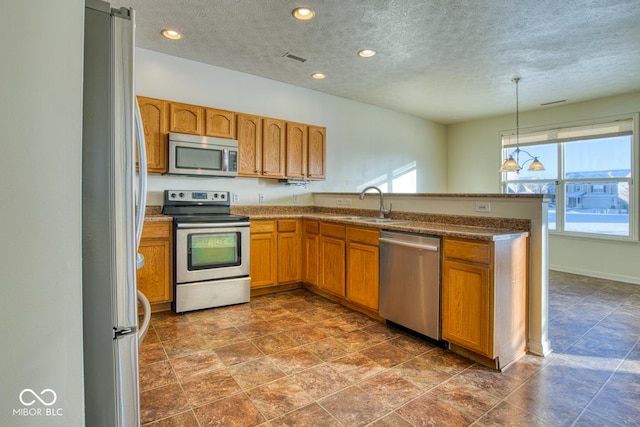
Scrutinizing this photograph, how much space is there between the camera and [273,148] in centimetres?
420

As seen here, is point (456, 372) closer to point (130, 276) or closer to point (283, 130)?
point (130, 276)

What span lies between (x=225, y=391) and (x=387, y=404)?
934mm

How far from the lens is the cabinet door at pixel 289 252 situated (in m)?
3.90

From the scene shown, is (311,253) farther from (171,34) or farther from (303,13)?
(171,34)

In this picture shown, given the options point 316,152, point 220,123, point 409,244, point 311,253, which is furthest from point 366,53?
point 311,253

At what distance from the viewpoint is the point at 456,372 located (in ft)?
7.20

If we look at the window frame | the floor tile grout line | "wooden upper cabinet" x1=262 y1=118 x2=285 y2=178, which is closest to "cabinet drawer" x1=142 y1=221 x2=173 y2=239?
"wooden upper cabinet" x1=262 y1=118 x2=285 y2=178

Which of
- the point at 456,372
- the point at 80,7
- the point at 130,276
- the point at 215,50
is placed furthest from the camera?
the point at 215,50

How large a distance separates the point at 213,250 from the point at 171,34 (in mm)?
2162

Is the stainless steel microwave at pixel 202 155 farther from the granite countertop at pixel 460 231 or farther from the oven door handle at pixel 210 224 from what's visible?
the granite countertop at pixel 460 231

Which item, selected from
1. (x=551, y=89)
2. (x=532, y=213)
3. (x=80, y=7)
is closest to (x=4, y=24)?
(x=80, y=7)

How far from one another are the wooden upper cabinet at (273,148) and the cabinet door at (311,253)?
0.79 meters

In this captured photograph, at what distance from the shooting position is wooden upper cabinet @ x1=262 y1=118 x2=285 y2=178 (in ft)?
13.5

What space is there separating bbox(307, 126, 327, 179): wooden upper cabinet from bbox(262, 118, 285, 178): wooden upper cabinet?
423mm
